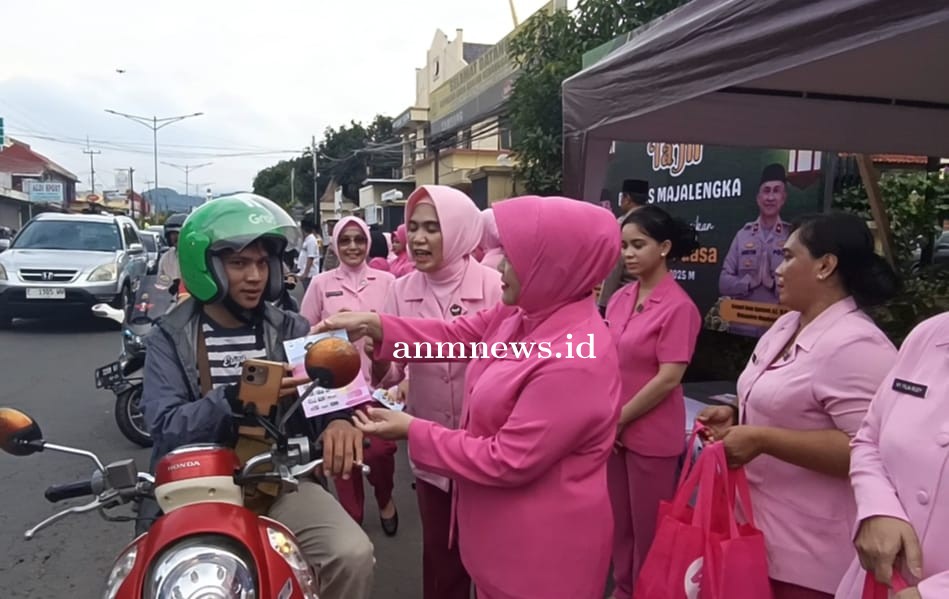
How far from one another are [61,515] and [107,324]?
10854mm

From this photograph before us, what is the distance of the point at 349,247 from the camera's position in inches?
182

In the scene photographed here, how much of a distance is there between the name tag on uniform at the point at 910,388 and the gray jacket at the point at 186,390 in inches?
54.2

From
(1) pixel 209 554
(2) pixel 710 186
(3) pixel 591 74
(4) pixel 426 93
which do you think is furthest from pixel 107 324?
(4) pixel 426 93

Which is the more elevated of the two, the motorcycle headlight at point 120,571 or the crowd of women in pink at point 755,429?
the crowd of women in pink at point 755,429

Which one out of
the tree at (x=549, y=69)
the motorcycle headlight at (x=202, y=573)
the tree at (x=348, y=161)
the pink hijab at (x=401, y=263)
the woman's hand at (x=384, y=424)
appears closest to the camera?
the motorcycle headlight at (x=202, y=573)

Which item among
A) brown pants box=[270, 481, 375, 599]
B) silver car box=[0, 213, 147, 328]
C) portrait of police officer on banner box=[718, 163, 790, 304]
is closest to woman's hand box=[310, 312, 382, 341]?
brown pants box=[270, 481, 375, 599]

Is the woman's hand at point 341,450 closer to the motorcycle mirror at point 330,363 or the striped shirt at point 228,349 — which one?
the motorcycle mirror at point 330,363

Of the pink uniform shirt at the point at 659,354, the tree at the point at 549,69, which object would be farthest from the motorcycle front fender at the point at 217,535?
the tree at the point at 549,69

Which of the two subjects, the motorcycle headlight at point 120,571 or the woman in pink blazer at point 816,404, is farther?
the woman in pink blazer at point 816,404

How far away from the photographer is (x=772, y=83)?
3.41m

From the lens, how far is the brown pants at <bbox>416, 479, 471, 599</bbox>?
280 centimetres

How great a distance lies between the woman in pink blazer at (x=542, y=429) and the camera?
1797mm

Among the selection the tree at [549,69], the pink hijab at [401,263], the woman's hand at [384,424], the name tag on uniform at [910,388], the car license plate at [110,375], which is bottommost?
the car license plate at [110,375]

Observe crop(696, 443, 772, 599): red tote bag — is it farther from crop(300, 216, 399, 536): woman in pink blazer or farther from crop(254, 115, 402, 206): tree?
crop(254, 115, 402, 206): tree
